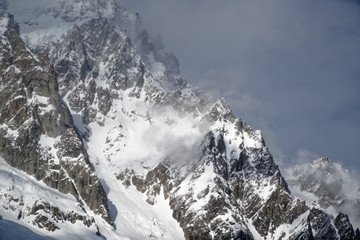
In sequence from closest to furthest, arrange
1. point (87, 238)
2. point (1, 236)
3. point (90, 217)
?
point (1, 236)
point (87, 238)
point (90, 217)

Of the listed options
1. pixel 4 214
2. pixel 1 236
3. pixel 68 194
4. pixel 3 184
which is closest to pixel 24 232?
pixel 1 236

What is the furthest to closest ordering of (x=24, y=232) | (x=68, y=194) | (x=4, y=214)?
1. (x=68, y=194)
2. (x=4, y=214)
3. (x=24, y=232)

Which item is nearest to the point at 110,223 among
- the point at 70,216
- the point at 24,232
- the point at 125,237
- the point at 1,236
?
the point at 125,237

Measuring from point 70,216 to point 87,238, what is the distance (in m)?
12.8

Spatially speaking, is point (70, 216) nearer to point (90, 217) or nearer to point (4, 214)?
point (90, 217)

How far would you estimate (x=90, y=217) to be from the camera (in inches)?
7175

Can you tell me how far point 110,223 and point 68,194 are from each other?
21958 mm

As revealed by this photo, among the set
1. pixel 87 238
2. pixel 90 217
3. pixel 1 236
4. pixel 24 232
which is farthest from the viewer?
pixel 90 217

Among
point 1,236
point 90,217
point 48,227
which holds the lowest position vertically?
point 1,236

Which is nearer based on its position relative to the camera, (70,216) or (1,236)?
(1,236)

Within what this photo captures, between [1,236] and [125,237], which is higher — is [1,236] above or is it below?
below

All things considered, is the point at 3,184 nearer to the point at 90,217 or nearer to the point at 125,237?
the point at 90,217

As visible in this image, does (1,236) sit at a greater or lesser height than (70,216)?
lesser

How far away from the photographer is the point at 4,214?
15900 cm
